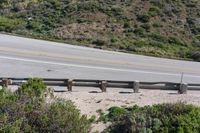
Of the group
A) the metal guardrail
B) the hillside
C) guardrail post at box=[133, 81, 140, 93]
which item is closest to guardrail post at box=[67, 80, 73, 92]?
the metal guardrail

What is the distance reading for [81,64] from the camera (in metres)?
32.4

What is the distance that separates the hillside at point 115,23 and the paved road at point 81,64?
13.8ft

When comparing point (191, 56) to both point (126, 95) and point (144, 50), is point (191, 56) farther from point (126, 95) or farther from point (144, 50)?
point (126, 95)

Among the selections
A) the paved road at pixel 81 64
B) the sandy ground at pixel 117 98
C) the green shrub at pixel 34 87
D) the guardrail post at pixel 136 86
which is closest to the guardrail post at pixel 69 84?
the sandy ground at pixel 117 98

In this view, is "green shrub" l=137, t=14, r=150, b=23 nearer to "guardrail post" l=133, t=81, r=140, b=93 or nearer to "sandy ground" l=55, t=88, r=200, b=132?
"sandy ground" l=55, t=88, r=200, b=132

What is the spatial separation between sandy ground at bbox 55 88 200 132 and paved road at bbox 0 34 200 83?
4.70 m

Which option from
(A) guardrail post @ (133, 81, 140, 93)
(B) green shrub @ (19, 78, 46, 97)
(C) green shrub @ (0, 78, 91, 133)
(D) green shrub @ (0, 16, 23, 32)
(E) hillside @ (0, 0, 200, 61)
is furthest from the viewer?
(D) green shrub @ (0, 16, 23, 32)

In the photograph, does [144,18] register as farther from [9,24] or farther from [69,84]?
[69,84]

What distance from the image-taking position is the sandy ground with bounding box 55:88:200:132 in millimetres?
22211

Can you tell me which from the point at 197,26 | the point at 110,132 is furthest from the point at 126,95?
the point at 197,26

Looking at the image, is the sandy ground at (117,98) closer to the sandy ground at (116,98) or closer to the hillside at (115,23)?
the sandy ground at (116,98)

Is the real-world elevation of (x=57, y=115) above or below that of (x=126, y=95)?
above

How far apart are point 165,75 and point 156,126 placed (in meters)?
15.8

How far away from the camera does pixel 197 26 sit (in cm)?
4950
